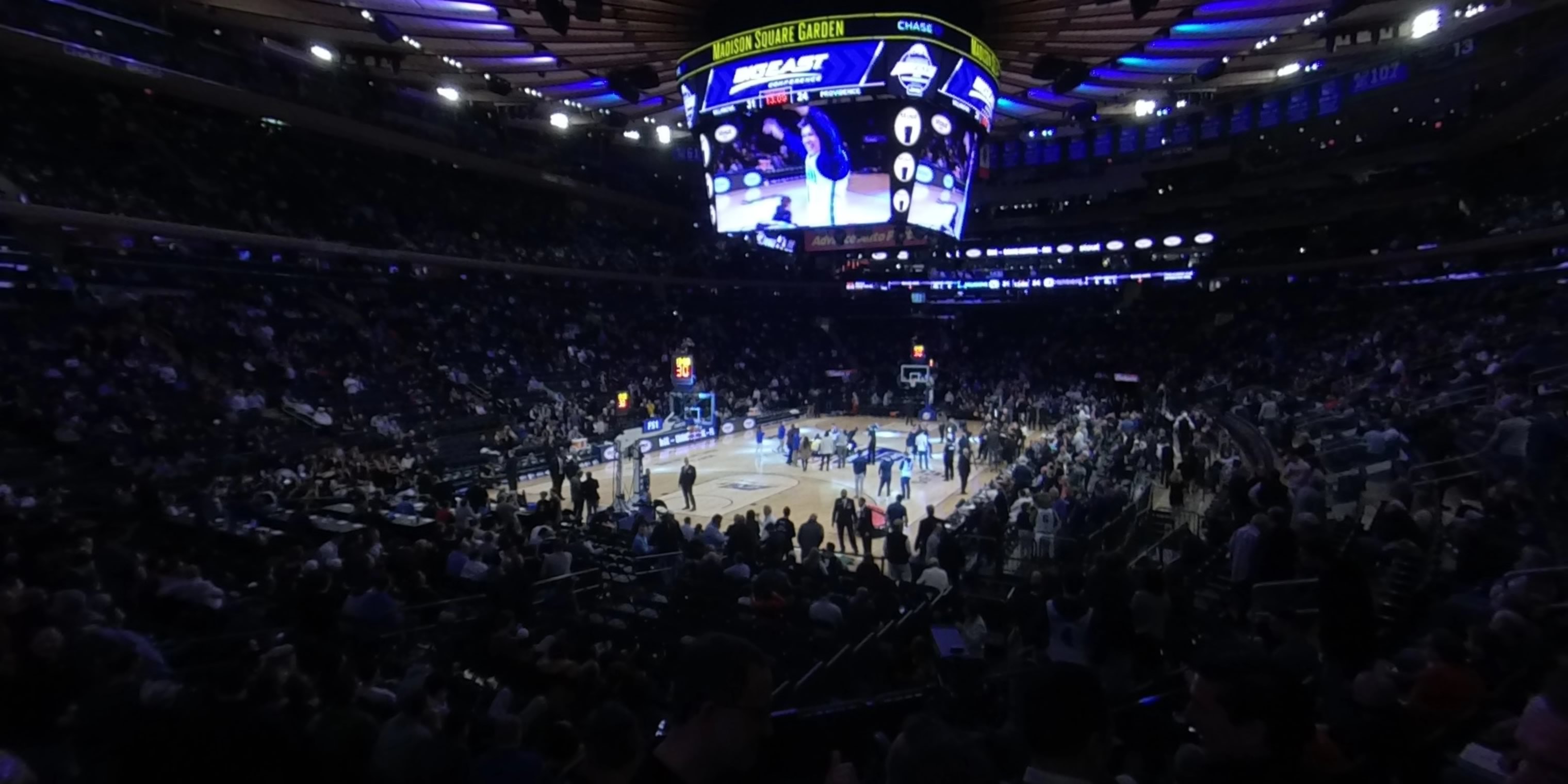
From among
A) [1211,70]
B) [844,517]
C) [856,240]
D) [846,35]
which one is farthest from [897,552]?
[1211,70]

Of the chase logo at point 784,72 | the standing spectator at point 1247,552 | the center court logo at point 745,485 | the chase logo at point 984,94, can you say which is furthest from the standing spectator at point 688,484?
the standing spectator at point 1247,552

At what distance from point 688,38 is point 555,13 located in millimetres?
3509

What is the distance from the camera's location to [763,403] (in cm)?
3403

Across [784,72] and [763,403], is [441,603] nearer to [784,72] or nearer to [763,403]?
A: [784,72]

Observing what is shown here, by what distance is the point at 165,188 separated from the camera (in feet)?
66.4

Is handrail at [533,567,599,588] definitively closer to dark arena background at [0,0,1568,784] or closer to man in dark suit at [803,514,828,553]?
dark arena background at [0,0,1568,784]

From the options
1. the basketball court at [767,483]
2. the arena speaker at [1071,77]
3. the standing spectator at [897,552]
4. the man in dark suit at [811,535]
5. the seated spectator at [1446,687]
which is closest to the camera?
the seated spectator at [1446,687]

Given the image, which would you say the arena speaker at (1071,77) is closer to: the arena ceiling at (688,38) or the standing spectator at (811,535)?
the arena ceiling at (688,38)

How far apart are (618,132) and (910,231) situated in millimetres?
21258

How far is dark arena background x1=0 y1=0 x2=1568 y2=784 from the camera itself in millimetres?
3832

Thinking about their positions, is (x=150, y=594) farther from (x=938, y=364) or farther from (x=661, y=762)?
(x=938, y=364)

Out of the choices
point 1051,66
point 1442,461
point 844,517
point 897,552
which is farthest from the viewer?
point 1051,66

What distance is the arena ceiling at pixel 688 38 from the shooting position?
12.8 m

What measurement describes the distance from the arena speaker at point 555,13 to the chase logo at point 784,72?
10.1ft
